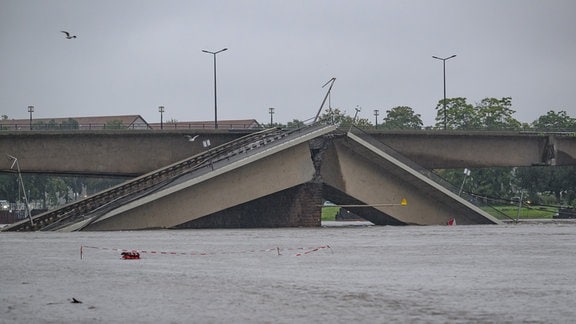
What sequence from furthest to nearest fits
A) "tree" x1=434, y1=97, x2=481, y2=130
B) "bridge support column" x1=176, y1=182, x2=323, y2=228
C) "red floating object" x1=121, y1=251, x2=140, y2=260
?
"tree" x1=434, y1=97, x2=481, y2=130 < "bridge support column" x1=176, y1=182, x2=323, y2=228 < "red floating object" x1=121, y1=251, x2=140, y2=260

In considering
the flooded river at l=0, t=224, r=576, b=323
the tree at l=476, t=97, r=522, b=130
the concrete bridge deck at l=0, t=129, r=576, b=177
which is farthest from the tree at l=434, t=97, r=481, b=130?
the flooded river at l=0, t=224, r=576, b=323

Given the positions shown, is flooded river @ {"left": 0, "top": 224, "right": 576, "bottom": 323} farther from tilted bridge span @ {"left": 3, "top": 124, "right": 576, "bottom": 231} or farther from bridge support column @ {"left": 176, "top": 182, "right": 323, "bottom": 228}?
bridge support column @ {"left": 176, "top": 182, "right": 323, "bottom": 228}

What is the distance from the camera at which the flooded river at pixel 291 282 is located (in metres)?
25.6

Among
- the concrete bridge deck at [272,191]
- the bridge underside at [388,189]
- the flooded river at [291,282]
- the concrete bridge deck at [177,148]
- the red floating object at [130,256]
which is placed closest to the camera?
the flooded river at [291,282]

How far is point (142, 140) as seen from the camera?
86062 millimetres

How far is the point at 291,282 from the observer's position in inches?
1308

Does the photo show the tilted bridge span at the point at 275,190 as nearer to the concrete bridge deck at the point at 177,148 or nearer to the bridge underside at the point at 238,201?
the bridge underside at the point at 238,201

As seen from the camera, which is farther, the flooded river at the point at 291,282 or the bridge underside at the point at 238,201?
the bridge underside at the point at 238,201

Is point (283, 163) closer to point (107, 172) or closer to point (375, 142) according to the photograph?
point (375, 142)

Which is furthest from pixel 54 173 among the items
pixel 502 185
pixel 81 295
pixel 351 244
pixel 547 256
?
pixel 502 185

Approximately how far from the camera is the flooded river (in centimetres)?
2558

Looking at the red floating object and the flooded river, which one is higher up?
the red floating object

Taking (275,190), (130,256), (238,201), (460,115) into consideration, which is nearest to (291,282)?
(130,256)

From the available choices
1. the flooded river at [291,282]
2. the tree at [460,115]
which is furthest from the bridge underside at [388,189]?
the tree at [460,115]
